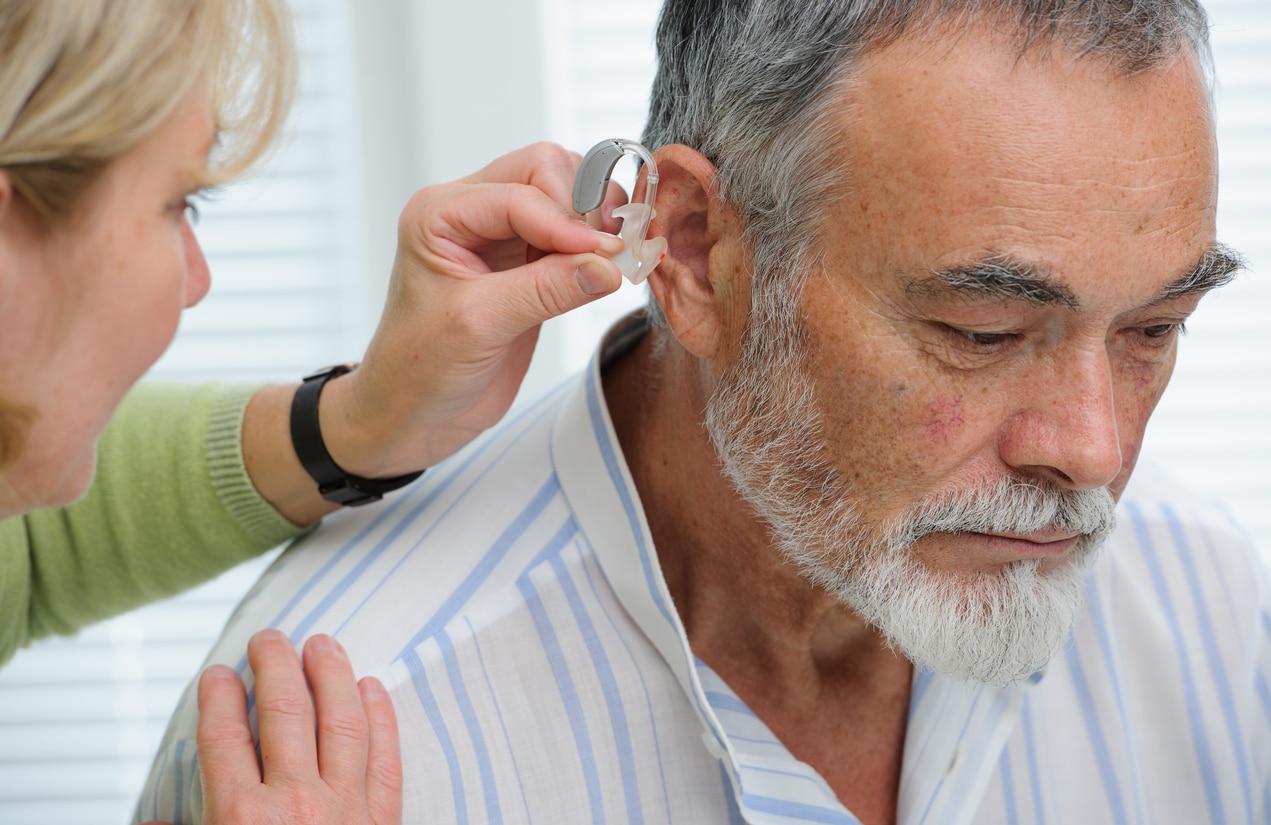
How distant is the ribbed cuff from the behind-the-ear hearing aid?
45cm

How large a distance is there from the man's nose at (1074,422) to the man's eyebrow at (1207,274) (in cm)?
7

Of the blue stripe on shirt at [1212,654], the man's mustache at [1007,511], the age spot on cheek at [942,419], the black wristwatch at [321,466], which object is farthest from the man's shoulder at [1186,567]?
the black wristwatch at [321,466]

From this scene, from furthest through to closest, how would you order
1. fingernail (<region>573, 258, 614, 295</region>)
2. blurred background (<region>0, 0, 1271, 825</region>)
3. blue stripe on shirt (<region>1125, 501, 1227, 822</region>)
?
1. blurred background (<region>0, 0, 1271, 825</region>)
2. blue stripe on shirt (<region>1125, 501, 1227, 822</region>)
3. fingernail (<region>573, 258, 614, 295</region>)

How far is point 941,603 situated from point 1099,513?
159 mm

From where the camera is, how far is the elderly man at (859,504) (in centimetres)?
98

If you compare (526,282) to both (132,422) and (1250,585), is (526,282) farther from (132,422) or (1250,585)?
(1250,585)

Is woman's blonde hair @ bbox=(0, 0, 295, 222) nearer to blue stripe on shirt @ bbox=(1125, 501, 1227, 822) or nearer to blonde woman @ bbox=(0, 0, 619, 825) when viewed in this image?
blonde woman @ bbox=(0, 0, 619, 825)

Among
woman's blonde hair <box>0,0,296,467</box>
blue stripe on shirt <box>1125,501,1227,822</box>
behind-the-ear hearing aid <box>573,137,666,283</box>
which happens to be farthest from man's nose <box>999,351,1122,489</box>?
woman's blonde hair <box>0,0,296,467</box>

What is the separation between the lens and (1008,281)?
0.96 metres

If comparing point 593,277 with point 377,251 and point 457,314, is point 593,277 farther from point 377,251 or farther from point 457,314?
point 377,251

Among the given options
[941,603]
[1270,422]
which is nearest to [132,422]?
[941,603]

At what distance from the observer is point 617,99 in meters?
2.07

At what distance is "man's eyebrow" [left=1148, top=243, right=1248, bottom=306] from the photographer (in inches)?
39.1

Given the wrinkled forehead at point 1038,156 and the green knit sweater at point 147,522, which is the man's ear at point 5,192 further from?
the wrinkled forehead at point 1038,156
